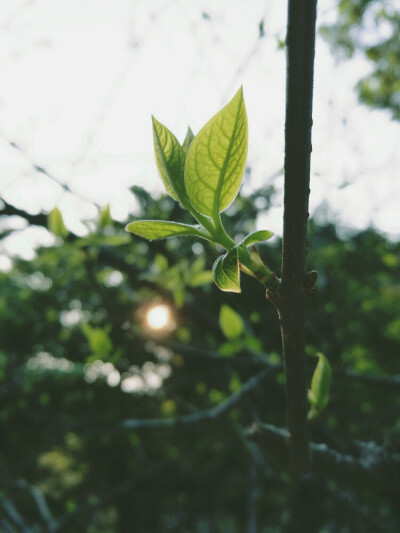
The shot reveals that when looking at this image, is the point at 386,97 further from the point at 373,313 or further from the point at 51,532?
the point at 51,532

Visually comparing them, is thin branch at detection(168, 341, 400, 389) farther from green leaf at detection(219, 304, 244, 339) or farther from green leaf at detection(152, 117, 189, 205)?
green leaf at detection(152, 117, 189, 205)

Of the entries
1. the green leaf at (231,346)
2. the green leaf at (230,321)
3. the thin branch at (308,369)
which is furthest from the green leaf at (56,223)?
the thin branch at (308,369)

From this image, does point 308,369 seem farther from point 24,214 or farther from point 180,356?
point 180,356

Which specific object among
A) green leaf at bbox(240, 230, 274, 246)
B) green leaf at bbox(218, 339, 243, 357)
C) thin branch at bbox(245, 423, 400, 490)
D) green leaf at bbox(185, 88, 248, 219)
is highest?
green leaf at bbox(218, 339, 243, 357)

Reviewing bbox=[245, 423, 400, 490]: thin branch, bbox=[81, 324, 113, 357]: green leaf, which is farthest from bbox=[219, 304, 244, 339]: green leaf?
bbox=[245, 423, 400, 490]: thin branch

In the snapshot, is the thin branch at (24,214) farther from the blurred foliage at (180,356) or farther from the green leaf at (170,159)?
the green leaf at (170,159)

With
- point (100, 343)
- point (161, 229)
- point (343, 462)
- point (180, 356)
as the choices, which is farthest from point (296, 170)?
point (180, 356)
